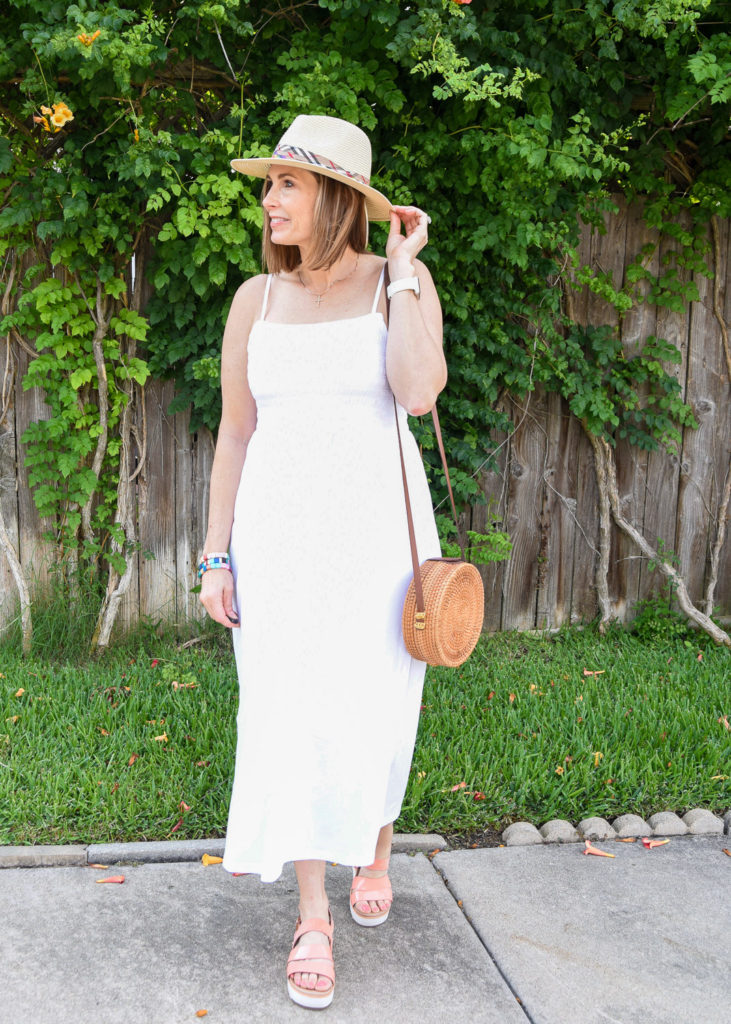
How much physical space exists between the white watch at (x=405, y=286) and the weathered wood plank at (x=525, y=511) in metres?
2.41

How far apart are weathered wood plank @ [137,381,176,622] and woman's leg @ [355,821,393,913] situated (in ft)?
6.81

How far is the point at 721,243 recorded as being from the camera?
14.0ft

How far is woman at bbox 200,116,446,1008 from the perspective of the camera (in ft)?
6.32

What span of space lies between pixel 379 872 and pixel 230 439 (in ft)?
3.83

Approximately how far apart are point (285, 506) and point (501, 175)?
7.63ft

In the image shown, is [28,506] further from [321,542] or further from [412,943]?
[412,943]

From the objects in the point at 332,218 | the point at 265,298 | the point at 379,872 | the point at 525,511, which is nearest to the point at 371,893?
the point at 379,872

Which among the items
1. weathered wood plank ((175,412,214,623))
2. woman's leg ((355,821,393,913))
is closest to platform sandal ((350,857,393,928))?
woman's leg ((355,821,393,913))

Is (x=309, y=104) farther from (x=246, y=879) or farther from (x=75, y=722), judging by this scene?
(x=246, y=879)

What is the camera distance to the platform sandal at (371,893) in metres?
2.18

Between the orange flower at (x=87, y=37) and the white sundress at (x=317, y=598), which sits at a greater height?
the orange flower at (x=87, y=37)

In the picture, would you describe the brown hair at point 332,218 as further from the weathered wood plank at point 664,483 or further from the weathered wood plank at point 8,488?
the weathered wood plank at point 664,483

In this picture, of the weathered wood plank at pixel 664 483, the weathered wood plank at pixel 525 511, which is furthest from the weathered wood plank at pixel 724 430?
the weathered wood plank at pixel 525 511

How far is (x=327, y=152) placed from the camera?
1.91 metres
